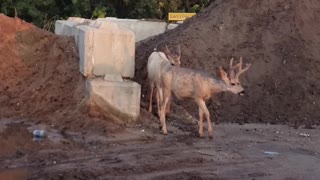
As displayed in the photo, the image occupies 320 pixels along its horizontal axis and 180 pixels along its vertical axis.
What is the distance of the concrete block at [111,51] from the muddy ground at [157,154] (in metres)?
1.36

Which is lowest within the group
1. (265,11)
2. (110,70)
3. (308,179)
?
(308,179)

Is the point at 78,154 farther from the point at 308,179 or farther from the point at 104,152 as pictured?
the point at 308,179

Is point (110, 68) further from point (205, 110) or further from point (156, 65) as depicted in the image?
point (205, 110)

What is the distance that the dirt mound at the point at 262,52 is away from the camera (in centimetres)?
1462

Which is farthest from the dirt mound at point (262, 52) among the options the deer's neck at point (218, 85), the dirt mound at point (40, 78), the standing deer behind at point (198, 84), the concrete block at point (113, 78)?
the deer's neck at point (218, 85)

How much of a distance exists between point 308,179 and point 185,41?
7.37m

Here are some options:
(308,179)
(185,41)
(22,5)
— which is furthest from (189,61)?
(22,5)

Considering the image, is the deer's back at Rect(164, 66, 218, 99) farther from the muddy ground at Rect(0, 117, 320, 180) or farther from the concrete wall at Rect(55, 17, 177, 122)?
the concrete wall at Rect(55, 17, 177, 122)

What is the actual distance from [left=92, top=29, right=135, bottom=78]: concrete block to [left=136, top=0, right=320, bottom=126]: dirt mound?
146 centimetres

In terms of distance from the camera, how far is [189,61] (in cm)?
1555

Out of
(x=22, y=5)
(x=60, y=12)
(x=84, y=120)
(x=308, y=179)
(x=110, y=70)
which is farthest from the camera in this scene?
(x=60, y=12)

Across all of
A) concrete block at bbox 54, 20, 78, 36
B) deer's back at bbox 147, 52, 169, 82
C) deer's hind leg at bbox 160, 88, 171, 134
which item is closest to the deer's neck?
deer's hind leg at bbox 160, 88, 171, 134

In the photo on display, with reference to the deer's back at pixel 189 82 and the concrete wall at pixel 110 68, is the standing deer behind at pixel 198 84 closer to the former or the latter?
the deer's back at pixel 189 82

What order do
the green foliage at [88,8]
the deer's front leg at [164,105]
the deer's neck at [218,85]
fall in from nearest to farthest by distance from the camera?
the deer's neck at [218,85]
the deer's front leg at [164,105]
the green foliage at [88,8]
